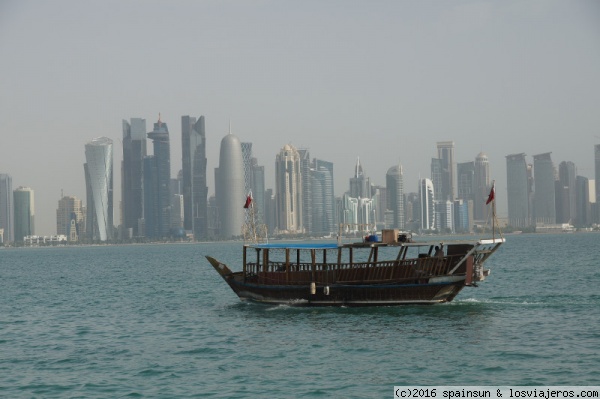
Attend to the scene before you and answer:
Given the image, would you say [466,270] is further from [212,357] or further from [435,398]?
[435,398]

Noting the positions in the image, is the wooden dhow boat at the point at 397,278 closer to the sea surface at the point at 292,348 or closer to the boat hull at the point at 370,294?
the boat hull at the point at 370,294

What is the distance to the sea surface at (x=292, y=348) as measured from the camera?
89.8 feet

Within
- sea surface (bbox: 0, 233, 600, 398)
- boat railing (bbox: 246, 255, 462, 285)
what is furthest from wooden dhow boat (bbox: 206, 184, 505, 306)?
sea surface (bbox: 0, 233, 600, 398)

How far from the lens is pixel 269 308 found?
4684cm

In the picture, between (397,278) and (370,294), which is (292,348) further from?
(397,278)

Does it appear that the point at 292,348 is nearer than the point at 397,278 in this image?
Yes

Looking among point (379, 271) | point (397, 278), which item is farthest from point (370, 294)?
point (397, 278)

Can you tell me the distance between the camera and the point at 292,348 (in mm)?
33562

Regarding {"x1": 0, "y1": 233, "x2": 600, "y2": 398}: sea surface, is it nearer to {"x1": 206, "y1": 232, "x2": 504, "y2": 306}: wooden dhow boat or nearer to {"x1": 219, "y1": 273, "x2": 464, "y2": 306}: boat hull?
{"x1": 219, "y1": 273, "x2": 464, "y2": 306}: boat hull

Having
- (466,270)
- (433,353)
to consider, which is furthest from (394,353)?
(466,270)

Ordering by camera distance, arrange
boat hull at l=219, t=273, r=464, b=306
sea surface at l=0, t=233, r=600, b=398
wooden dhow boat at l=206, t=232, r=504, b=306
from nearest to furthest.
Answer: sea surface at l=0, t=233, r=600, b=398
wooden dhow boat at l=206, t=232, r=504, b=306
boat hull at l=219, t=273, r=464, b=306

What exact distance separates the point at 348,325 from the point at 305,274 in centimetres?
774

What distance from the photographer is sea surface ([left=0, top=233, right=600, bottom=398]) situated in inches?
1078

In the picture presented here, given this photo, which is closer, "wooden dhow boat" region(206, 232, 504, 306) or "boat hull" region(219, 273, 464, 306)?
"wooden dhow boat" region(206, 232, 504, 306)
